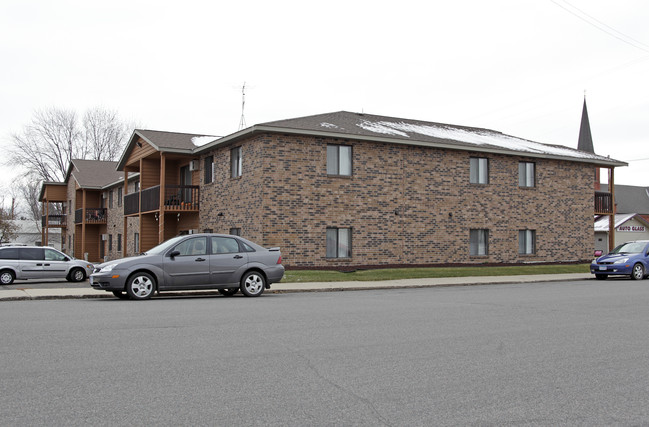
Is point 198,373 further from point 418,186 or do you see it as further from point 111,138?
point 111,138

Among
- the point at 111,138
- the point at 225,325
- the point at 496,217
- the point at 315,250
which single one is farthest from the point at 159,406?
the point at 111,138

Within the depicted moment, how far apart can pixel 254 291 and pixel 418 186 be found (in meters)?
13.1

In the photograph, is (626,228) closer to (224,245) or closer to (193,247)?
(224,245)

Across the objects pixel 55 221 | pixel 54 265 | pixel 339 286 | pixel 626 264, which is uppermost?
pixel 55 221

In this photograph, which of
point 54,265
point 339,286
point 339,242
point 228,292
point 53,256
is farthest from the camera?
point 339,242

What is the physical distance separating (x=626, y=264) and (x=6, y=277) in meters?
22.8

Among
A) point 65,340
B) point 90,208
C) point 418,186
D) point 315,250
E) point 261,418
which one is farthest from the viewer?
point 90,208

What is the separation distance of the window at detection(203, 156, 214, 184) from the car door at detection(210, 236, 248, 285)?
44.7 feet

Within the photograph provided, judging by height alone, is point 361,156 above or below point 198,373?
above

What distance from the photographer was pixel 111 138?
2714 inches

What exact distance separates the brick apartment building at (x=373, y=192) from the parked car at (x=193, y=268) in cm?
780

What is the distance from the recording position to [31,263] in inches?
938

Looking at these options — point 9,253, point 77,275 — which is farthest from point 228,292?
point 9,253

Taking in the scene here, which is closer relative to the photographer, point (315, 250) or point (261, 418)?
point (261, 418)
